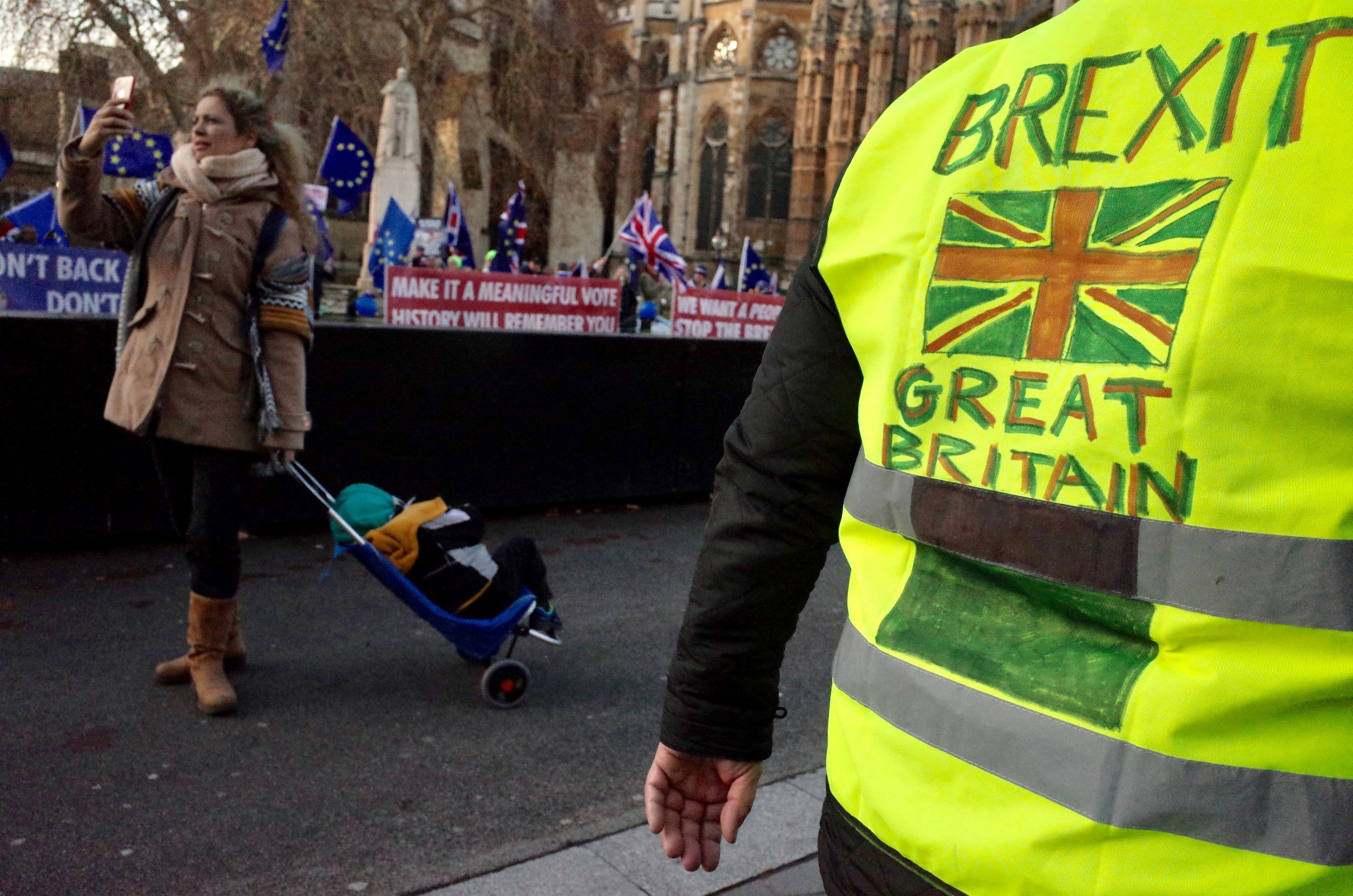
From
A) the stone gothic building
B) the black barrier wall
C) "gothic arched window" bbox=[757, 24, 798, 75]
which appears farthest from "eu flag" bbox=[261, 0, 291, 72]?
"gothic arched window" bbox=[757, 24, 798, 75]

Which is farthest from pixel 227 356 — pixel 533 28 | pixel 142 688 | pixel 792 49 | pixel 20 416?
pixel 792 49

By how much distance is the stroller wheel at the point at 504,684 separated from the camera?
172 inches

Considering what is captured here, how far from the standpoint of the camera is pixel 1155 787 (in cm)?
102

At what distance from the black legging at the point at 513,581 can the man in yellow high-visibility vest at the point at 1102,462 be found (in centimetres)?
312

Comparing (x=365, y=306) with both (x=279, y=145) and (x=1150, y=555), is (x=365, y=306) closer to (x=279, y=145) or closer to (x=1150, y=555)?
(x=279, y=145)

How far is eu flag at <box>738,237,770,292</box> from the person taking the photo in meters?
16.8

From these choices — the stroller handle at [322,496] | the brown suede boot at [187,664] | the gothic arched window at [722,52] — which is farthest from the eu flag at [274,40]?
the gothic arched window at [722,52]

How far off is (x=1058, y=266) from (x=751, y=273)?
16.6 meters

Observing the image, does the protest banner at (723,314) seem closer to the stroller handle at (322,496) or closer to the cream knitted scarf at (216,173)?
the stroller handle at (322,496)

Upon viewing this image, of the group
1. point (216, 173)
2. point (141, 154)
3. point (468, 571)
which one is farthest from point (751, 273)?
point (216, 173)

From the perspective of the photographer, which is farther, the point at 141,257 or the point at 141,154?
the point at 141,154

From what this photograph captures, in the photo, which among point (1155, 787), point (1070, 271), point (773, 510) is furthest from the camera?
point (773, 510)

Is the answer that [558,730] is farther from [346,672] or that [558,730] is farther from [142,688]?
[142,688]

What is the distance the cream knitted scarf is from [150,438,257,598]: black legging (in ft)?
2.80
